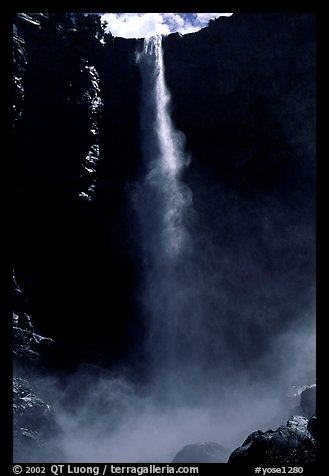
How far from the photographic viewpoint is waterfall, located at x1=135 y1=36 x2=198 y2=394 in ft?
85.0

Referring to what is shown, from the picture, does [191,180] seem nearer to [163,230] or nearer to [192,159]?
[192,159]

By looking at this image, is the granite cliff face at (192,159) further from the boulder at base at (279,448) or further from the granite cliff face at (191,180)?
the boulder at base at (279,448)

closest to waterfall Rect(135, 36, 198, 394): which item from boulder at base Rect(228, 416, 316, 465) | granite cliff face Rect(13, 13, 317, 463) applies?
granite cliff face Rect(13, 13, 317, 463)

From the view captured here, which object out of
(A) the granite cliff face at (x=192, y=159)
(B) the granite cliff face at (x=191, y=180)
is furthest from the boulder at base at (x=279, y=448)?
(A) the granite cliff face at (x=192, y=159)

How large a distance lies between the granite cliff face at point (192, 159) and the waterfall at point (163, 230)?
70 centimetres

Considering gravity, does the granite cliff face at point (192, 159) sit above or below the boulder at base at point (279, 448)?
above

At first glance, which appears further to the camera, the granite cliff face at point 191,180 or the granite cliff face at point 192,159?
the granite cliff face at point 192,159

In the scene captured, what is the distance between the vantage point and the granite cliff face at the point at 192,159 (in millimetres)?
26234

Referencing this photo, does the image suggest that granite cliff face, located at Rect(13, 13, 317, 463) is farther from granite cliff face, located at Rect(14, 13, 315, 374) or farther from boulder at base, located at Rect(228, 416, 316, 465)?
boulder at base, located at Rect(228, 416, 316, 465)

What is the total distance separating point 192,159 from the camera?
29016 millimetres

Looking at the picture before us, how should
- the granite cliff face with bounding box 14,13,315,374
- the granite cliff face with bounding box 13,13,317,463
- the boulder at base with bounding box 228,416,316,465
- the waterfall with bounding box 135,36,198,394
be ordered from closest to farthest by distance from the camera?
1. the boulder at base with bounding box 228,416,316,465
2. the granite cliff face with bounding box 13,13,317,463
3. the waterfall with bounding box 135,36,198,394
4. the granite cliff face with bounding box 14,13,315,374

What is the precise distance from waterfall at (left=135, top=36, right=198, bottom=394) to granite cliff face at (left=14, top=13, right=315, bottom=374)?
2.31ft

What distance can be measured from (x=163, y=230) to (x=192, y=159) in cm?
571

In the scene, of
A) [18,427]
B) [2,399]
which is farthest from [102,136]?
[2,399]
